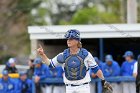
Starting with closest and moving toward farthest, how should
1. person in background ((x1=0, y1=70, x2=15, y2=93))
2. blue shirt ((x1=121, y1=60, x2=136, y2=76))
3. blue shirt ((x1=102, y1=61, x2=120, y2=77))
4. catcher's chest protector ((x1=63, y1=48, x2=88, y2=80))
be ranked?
catcher's chest protector ((x1=63, y1=48, x2=88, y2=80)), blue shirt ((x1=102, y1=61, x2=120, y2=77)), blue shirt ((x1=121, y1=60, x2=136, y2=76)), person in background ((x1=0, y1=70, x2=15, y2=93))

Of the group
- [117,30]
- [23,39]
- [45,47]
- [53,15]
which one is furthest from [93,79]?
[53,15]

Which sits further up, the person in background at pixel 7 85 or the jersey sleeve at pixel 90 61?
the jersey sleeve at pixel 90 61

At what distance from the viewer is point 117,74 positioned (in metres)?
15.3

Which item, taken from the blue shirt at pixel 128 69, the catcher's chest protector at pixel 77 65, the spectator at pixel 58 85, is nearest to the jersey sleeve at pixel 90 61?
the catcher's chest protector at pixel 77 65

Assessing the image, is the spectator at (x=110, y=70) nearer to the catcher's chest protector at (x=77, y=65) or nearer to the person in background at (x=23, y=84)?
the person in background at (x=23, y=84)

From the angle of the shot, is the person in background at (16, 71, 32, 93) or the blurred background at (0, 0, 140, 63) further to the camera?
the blurred background at (0, 0, 140, 63)

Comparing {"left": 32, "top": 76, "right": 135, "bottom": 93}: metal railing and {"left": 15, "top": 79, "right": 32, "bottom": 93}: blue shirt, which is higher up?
{"left": 32, "top": 76, "right": 135, "bottom": 93}: metal railing

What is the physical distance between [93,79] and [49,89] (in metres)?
1.15

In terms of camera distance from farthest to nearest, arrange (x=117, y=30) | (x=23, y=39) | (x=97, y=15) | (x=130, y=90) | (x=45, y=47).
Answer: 1. (x=23, y=39)
2. (x=97, y=15)
3. (x=45, y=47)
4. (x=117, y=30)
5. (x=130, y=90)

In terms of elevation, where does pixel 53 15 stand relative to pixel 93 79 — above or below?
above

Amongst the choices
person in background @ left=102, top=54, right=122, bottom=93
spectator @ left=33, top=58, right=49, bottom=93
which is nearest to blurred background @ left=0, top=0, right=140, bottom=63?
spectator @ left=33, top=58, right=49, bottom=93

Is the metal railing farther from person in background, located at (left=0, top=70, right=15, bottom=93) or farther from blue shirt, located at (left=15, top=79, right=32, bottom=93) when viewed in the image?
person in background, located at (left=0, top=70, right=15, bottom=93)

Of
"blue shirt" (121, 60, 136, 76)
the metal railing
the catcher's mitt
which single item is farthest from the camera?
"blue shirt" (121, 60, 136, 76)

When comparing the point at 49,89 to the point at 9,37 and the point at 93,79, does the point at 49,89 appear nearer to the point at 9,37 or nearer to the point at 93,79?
the point at 93,79
